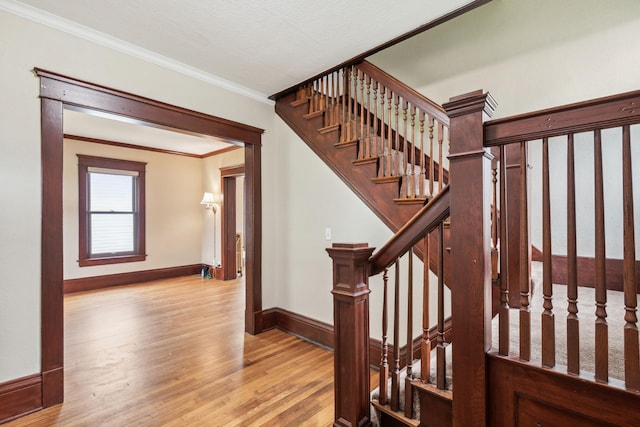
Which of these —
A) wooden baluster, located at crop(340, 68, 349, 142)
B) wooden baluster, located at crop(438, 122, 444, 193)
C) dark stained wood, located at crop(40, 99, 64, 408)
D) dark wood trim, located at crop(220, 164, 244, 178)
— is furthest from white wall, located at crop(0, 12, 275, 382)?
dark wood trim, located at crop(220, 164, 244, 178)

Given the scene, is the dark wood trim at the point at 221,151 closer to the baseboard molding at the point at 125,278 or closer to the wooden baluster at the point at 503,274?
the baseboard molding at the point at 125,278

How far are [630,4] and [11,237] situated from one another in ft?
14.8

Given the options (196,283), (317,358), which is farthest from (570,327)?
(196,283)

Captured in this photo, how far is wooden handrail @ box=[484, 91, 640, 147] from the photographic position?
0.93 metres

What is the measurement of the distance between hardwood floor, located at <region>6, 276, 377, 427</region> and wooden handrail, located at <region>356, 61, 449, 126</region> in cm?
221

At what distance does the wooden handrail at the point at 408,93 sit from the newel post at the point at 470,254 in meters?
1.06

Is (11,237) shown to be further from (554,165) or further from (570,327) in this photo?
(554,165)

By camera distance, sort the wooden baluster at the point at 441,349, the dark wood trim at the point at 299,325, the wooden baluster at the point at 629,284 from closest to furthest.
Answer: the wooden baluster at the point at 629,284
the wooden baluster at the point at 441,349
the dark wood trim at the point at 299,325

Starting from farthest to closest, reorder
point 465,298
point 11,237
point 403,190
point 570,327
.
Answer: point 403,190, point 11,237, point 465,298, point 570,327

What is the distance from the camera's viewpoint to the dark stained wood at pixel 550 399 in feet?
3.10

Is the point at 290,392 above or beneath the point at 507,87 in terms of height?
beneath

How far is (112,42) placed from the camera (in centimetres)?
241

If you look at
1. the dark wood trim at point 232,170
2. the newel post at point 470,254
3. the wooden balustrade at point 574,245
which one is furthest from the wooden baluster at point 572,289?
the dark wood trim at point 232,170

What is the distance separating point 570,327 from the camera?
100 centimetres
